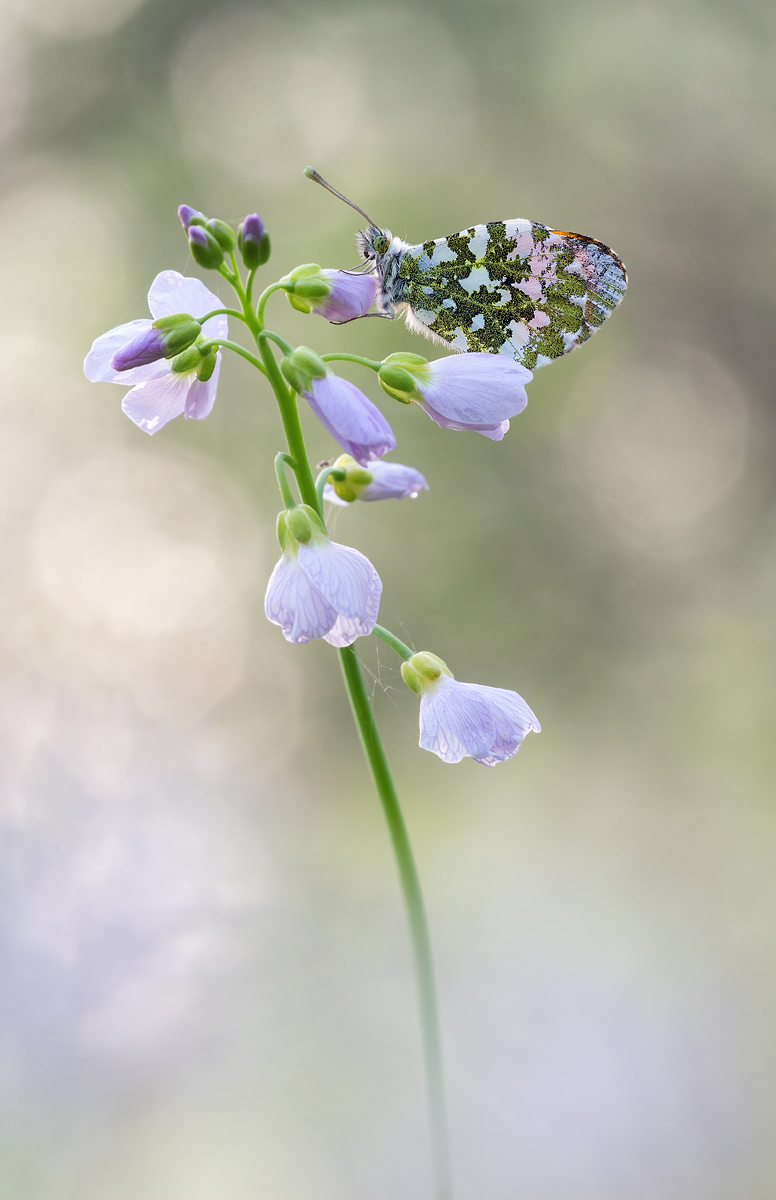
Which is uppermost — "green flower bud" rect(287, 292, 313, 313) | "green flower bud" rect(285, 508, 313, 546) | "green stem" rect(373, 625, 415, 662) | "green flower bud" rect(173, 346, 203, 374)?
"green flower bud" rect(287, 292, 313, 313)

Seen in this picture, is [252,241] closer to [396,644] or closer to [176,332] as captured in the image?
[176,332]

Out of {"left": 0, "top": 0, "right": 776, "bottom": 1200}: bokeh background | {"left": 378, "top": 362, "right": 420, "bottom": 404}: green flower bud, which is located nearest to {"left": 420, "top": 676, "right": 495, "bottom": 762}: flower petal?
{"left": 378, "top": 362, "right": 420, "bottom": 404}: green flower bud

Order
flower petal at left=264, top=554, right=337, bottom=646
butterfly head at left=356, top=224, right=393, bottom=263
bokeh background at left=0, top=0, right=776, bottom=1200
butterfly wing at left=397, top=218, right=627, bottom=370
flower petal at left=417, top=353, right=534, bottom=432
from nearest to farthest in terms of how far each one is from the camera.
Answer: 1. flower petal at left=264, top=554, right=337, bottom=646
2. flower petal at left=417, top=353, right=534, bottom=432
3. butterfly wing at left=397, top=218, right=627, bottom=370
4. butterfly head at left=356, top=224, right=393, bottom=263
5. bokeh background at left=0, top=0, right=776, bottom=1200

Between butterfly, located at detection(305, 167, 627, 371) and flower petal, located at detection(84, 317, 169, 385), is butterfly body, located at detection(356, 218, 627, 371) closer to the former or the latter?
butterfly, located at detection(305, 167, 627, 371)

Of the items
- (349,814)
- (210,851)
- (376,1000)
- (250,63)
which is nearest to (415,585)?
(349,814)

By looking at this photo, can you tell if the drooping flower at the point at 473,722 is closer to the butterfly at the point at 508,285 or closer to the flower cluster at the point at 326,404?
the flower cluster at the point at 326,404

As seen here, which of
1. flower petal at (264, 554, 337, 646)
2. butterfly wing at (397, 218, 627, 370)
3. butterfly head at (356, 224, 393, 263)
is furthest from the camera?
butterfly head at (356, 224, 393, 263)

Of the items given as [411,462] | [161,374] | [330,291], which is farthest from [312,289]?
[411,462]
